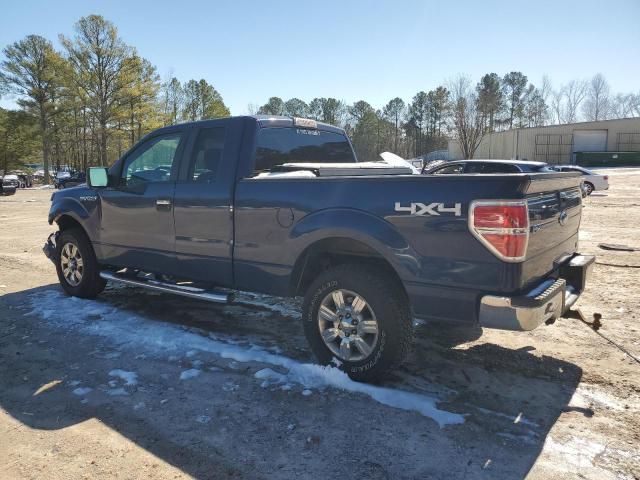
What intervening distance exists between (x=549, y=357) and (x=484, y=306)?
158cm

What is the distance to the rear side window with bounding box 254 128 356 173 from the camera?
182 inches

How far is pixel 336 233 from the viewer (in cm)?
368

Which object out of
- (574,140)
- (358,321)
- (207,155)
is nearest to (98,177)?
(207,155)

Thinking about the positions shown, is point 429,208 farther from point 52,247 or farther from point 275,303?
point 52,247

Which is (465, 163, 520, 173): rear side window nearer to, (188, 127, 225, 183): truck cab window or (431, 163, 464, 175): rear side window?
(431, 163, 464, 175): rear side window

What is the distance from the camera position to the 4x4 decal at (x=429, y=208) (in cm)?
314

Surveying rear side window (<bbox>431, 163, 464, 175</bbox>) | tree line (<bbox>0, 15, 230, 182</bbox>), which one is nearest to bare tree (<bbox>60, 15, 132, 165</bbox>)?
tree line (<bbox>0, 15, 230, 182</bbox>)

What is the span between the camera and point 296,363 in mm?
4086

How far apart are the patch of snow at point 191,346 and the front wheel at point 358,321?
13cm

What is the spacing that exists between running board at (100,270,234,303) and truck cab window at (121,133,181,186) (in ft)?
3.47

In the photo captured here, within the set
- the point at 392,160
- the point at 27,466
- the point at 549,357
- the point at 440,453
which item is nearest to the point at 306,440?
the point at 440,453

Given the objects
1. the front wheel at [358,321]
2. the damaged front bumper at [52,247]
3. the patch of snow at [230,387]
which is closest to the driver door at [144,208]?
the damaged front bumper at [52,247]

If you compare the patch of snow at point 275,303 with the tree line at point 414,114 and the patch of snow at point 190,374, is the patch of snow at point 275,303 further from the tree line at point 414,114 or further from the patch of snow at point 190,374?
the tree line at point 414,114

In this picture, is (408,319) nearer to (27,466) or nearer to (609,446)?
(609,446)
